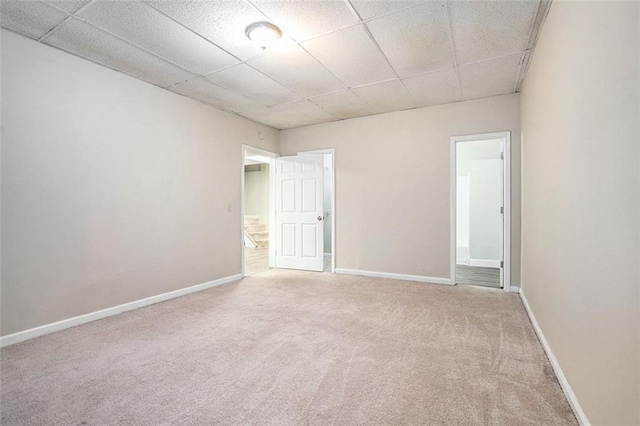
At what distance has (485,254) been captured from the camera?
5574mm

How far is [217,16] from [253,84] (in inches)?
48.8

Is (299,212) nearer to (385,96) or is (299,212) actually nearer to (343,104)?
(343,104)

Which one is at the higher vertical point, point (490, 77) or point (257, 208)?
point (490, 77)

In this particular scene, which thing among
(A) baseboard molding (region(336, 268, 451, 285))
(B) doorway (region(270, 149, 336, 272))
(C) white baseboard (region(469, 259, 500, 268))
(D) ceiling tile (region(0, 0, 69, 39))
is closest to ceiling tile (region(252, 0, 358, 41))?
(D) ceiling tile (region(0, 0, 69, 39))

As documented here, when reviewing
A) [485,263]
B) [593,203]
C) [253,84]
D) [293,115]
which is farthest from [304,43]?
[485,263]

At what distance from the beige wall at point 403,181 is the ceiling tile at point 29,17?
11.5 feet

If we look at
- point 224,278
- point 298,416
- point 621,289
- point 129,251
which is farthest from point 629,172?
point 224,278

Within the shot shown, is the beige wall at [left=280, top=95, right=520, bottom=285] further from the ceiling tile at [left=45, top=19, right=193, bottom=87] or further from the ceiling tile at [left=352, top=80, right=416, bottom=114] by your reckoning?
the ceiling tile at [left=45, top=19, right=193, bottom=87]

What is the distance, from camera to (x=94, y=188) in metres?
2.87

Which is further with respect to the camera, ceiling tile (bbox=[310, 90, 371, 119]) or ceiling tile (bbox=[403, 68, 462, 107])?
ceiling tile (bbox=[310, 90, 371, 119])

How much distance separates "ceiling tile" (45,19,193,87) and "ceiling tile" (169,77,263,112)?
0.52ft

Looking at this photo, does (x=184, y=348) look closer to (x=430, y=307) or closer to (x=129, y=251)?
→ (x=129, y=251)

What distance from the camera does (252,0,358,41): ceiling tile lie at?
83.0 inches

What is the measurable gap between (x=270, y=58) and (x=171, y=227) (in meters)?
2.22
